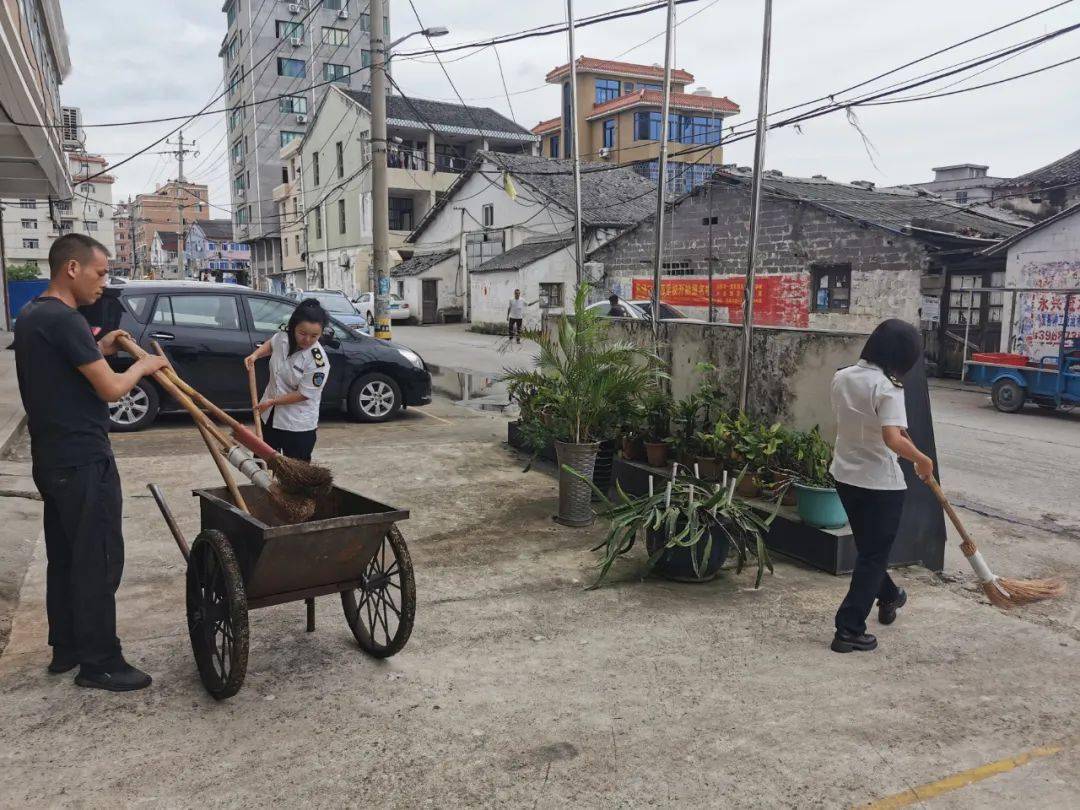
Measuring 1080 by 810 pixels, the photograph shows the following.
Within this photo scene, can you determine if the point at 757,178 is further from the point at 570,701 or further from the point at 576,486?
the point at 570,701

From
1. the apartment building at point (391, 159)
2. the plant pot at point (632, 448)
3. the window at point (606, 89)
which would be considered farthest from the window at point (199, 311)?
the window at point (606, 89)

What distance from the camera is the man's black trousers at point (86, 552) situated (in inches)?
134

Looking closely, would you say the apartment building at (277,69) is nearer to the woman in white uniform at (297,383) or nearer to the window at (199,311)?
the window at (199,311)

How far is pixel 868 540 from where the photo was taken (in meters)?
4.03

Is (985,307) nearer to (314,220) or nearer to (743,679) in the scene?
(743,679)

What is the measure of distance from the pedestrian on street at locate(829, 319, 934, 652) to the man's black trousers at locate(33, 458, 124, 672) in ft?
11.2

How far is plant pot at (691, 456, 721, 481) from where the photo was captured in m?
A: 6.14

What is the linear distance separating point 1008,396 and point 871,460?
1040cm

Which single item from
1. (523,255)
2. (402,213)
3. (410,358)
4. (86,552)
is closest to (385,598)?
(86,552)

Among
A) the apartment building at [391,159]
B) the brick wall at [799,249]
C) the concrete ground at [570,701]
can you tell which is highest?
the apartment building at [391,159]

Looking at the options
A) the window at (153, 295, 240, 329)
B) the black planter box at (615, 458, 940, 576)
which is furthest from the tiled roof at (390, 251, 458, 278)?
the black planter box at (615, 458, 940, 576)

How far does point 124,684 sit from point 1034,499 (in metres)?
7.23

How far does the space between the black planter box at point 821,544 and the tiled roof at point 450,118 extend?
37265mm

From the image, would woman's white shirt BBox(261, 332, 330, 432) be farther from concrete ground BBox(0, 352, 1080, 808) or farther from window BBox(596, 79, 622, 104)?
window BBox(596, 79, 622, 104)
